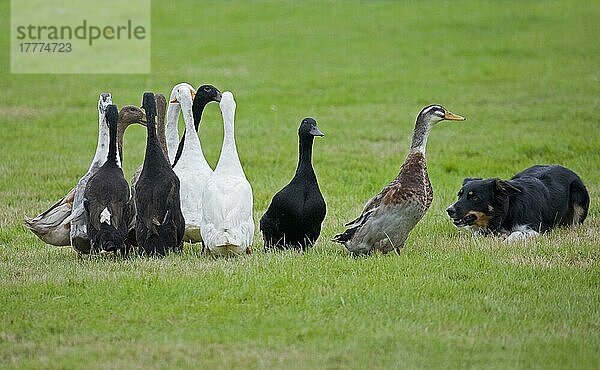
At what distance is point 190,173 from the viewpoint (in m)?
10.0

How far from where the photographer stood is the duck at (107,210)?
9.26 metres

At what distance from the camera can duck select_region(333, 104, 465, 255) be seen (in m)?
9.25

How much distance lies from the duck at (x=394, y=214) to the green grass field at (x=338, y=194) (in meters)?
0.20

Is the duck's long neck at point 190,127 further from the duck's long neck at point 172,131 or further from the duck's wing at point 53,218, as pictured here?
the duck's wing at point 53,218

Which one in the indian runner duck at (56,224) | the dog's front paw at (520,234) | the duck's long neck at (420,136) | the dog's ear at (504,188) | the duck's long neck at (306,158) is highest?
the duck's long neck at (420,136)

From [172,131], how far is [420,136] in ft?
8.89

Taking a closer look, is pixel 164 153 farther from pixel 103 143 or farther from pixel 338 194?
pixel 338 194

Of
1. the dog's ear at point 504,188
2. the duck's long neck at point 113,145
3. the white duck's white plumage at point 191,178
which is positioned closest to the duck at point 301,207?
the white duck's white plumage at point 191,178

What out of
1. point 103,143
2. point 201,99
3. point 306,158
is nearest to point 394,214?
point 306,158

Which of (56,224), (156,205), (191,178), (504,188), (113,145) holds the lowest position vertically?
(56,224)

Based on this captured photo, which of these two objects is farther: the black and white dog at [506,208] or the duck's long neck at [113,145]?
the black and white dog at [506,208]

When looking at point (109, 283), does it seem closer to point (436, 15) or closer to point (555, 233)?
point (555, 233)

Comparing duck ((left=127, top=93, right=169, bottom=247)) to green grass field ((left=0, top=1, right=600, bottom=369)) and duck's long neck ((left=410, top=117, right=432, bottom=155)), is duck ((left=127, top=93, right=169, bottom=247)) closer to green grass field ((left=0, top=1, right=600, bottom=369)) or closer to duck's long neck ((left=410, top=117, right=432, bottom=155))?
green grass field ((left=0, top=1, right=600, bottom=369))

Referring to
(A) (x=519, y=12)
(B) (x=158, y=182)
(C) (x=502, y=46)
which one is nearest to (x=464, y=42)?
(C) (x=502, y=46)
